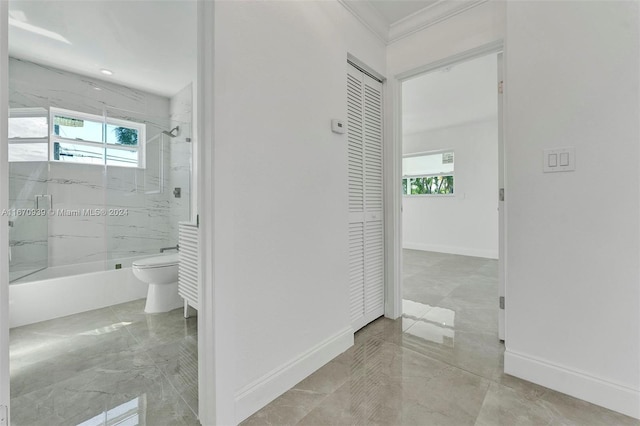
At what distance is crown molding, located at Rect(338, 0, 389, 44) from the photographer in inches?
75.4

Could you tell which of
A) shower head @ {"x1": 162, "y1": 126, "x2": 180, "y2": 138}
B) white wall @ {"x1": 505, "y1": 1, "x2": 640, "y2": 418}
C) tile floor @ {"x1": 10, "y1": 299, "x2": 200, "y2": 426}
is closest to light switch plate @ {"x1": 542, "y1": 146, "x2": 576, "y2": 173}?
white wall @ {"x1": 505, "y1": 1, "x2": 640, "y2": 418}

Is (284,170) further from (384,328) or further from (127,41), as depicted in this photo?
(127,41)

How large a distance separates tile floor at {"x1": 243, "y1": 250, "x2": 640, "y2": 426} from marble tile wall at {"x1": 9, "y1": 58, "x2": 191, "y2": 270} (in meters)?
2.73

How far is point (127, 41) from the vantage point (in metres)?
2.43

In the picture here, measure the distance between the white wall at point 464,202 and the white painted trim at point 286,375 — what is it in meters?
4.31

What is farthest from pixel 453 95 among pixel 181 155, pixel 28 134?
pixel 28 134

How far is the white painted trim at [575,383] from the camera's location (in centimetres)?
129

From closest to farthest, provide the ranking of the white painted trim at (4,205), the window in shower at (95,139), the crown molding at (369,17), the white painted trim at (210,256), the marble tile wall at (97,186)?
the white painted trim at (4,205), the white painted trim at (210,256), the crown molding at (369,17), the marble tile wall at (97,186), the window in shower at (95,139)

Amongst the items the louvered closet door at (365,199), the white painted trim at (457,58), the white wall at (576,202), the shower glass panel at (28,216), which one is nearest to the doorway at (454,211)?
the white painted trim at (457,58)

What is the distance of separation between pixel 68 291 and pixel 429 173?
5960 millimetres

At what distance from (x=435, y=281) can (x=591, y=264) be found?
226 centimetres

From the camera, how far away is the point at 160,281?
247 centimetres

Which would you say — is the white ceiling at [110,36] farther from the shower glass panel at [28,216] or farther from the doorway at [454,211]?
the doorway at [454,211]

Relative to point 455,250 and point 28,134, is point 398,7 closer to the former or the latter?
point 28,134
